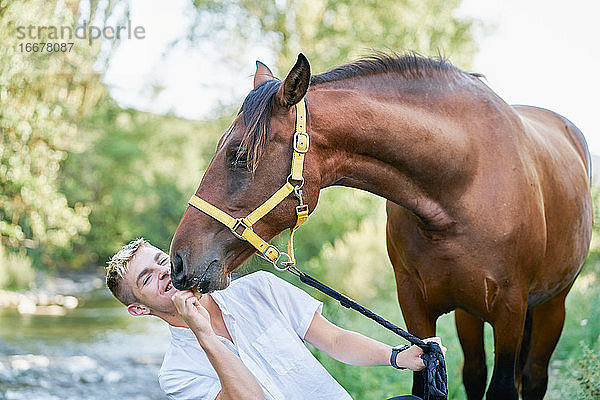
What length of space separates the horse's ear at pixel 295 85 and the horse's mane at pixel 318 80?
0.17 feet

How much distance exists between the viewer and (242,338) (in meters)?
2.18

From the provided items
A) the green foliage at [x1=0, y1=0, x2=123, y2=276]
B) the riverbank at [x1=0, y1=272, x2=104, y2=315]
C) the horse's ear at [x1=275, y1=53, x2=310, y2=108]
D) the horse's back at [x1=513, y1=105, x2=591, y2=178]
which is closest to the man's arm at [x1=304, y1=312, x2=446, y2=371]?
the horse's ear at [x1=275, y1=53, x2=310, y2=108]

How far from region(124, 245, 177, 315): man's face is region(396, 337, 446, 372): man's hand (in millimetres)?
827

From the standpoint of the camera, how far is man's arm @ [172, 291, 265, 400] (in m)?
1.95

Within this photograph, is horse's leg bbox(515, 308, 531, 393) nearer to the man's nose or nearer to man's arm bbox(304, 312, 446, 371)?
man's arm bbox(304, 312, 446, 371)

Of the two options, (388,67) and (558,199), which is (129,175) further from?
(388,67)

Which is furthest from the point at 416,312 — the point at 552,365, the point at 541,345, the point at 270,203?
the point at 552,365

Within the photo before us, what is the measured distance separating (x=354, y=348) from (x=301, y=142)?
0.81 m

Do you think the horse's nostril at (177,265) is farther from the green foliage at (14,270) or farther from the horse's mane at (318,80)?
the green foliage at (14,270)

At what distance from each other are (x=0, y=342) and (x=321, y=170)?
820cm

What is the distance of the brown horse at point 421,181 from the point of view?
203 cm

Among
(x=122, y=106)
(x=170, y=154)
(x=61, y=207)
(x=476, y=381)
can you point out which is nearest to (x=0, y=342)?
(x=61, y=207)

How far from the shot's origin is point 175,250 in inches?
78.9

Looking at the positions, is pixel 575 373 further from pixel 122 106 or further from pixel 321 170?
pixel 122 106
